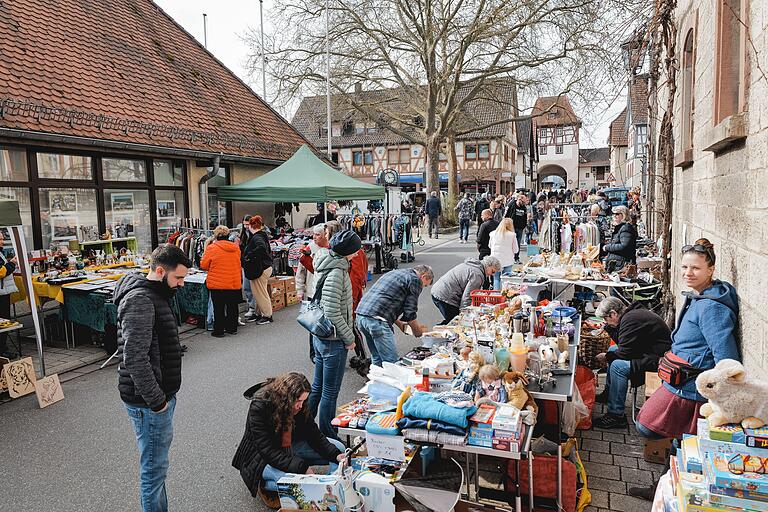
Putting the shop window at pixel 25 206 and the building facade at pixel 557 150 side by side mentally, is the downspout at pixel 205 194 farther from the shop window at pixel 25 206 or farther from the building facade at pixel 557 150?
the building facade at pixel 557 150

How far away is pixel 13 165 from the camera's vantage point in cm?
933

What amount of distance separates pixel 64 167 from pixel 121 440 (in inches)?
272

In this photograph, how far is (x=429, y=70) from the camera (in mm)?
22969

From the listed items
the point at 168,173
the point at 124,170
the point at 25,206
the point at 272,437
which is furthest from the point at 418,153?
the point at 272,437

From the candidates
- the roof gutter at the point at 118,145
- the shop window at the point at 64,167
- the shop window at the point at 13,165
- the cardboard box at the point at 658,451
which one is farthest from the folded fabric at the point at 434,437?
the shop window at the point at 64,167

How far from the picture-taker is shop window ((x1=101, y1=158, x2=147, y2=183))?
443 inches

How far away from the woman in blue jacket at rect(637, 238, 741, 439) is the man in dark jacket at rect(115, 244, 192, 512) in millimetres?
3214

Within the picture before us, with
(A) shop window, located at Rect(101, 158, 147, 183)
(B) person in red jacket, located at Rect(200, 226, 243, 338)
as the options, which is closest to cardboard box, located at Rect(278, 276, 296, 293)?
(B) person in red jacket, located at Rect(200, 226, 243, 338)

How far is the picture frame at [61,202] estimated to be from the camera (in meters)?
10.1

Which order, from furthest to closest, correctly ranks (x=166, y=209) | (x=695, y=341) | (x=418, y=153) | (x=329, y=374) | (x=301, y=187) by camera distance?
(x=418, y=153) → (x=166, y=209) → (x=301, y=187) → (x=329, y=374) → (x=695, y=341)

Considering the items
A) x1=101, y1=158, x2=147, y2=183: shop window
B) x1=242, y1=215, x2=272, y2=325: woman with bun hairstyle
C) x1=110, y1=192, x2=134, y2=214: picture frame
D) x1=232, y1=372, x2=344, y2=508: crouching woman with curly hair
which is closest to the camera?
x1=232, y1=372, x2=344, y2=508: crouching woman with curly hair

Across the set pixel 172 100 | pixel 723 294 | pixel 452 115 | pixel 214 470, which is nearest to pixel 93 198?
pixel 172 100

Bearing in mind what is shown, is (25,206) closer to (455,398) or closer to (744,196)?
(455,398)

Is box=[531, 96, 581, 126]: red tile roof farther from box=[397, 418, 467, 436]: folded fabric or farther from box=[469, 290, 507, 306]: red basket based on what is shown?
box=[397, 418, 467, 436]: folded fabric
